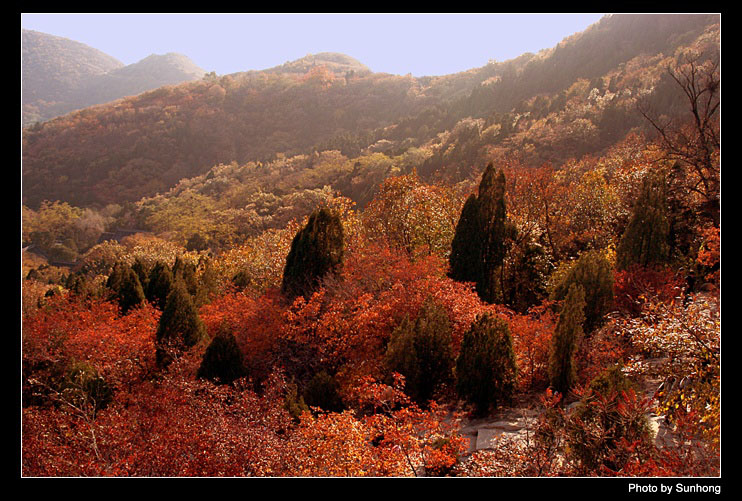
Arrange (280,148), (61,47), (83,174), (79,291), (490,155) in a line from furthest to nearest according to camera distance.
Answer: (61,47), (280,148), (83,174), (490,155), (79,291)

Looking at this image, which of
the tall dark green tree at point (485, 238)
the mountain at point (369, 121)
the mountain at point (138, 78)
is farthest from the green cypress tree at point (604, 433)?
the mountain at point (138, 78)

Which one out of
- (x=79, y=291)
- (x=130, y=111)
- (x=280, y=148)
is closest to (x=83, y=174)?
(x=130, y=111)

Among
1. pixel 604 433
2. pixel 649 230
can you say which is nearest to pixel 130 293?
pixel 604 433

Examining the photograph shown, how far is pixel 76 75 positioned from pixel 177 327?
500 feet

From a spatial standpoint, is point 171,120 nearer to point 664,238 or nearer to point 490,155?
point 490,155

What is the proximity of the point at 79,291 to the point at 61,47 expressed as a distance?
451ft

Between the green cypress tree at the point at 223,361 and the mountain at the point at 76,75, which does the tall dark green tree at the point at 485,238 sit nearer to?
the green cypress tree at the point at 223,361

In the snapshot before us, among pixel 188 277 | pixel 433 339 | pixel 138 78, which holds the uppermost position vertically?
pixel 138 78

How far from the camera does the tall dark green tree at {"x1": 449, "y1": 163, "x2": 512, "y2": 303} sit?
44.7 ft

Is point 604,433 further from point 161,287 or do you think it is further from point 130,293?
point 130,293

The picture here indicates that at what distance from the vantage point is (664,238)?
A: 12156 mm

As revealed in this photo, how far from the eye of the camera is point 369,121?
3452 inches

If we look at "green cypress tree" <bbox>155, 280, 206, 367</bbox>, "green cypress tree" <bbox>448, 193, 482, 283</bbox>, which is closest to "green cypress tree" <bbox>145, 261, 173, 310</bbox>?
"green cypress tree" <bbox>155, 280, 206, 367</bbox>
